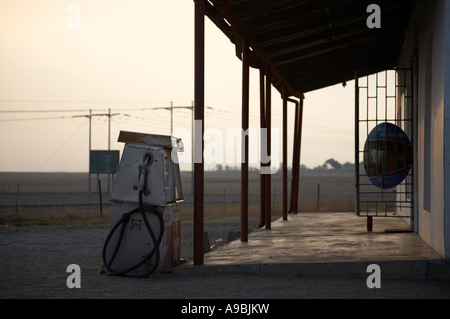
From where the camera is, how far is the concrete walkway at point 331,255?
801cm

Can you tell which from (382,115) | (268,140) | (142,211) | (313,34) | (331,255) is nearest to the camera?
(142,211)

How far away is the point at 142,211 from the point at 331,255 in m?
2.59

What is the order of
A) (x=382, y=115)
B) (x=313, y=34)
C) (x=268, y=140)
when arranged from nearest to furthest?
1. (x=313, y=34)
2. (x=268, y=140)
3. (x=382, y=115)

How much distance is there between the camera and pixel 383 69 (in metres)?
16.8

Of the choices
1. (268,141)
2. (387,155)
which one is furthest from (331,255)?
(268,141)

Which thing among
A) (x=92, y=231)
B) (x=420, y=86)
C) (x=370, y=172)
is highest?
(x=420, y=86)

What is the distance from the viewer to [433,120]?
29.2 feet

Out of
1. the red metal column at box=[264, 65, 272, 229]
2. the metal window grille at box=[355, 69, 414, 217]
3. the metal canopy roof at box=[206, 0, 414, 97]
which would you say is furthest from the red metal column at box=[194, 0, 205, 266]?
the red metal column at box=[264, 65, 272, 229]

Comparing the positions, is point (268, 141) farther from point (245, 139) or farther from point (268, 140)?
point (245, 139)

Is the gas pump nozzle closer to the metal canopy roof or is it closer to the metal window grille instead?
the metal canopy roof
